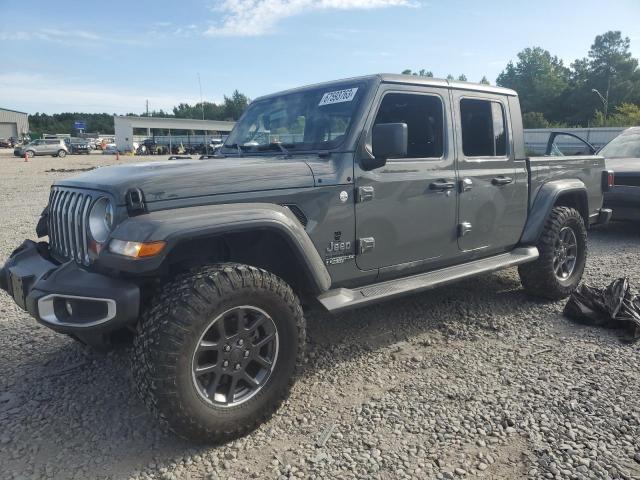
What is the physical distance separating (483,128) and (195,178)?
263 centimetres

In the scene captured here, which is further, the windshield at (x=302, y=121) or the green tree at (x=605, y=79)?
the green tree at (x=605, y=79)

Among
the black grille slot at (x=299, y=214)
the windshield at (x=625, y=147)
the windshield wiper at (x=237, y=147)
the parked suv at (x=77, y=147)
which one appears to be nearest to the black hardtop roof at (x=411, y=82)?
the windshield wiper at (x=237, y=147)

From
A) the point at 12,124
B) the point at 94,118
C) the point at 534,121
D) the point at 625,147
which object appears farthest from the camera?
the point at 94,118

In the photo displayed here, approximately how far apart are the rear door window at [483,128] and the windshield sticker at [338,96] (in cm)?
104

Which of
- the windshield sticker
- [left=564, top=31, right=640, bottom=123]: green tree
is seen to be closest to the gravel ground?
the windshield sticker

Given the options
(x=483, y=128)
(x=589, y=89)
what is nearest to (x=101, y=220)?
(x=483, y=128)

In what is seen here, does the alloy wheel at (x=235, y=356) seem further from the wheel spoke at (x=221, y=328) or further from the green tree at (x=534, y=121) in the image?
→ the green tree at (x=534, y=121)

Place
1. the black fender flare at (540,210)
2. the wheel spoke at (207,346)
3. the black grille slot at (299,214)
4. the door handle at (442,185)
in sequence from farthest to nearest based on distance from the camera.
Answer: the black fender flare at (540,210) < the door handle at (442,185) < the black grille slot at (299,214) < the wheel spoke at (207,346)

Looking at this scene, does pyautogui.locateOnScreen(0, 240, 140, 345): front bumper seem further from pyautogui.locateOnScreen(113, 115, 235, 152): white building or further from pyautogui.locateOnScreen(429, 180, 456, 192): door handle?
pyautogui.locateOnScreen(113, 115, 235, 152): white building

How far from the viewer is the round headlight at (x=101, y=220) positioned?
256 centimetres

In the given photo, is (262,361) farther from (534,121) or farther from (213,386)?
(534,121)

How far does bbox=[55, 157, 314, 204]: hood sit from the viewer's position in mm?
2555

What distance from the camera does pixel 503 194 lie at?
13.8 ft

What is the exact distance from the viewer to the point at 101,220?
2633 mm
